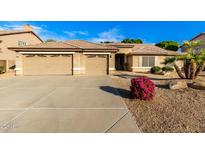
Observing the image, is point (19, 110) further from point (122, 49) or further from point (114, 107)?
point (122, 49)

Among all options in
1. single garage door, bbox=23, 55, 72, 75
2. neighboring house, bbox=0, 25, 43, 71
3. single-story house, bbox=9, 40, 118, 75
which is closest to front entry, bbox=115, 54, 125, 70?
single-story house, bbox=9, 40, 118, 75

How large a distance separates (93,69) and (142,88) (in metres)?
12.4

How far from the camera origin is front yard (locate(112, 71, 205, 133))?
5.11m

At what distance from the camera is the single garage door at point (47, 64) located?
1906cm

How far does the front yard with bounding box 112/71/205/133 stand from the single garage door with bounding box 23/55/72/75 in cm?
1173

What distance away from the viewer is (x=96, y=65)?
19.7 meters

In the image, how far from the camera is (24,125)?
5258 mm

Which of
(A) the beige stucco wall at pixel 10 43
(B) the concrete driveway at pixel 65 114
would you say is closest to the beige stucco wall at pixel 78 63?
(B) the concrete driveway at pixel 65 114

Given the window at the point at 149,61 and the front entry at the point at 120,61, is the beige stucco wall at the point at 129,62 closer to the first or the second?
the front entry at the point at 120,61

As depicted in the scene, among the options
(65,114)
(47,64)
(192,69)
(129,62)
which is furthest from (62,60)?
(65,114)

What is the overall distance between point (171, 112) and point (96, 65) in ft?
46.1

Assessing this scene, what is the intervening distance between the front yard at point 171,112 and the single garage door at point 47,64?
462 inches

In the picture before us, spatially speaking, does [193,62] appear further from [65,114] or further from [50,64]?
[50,64]
